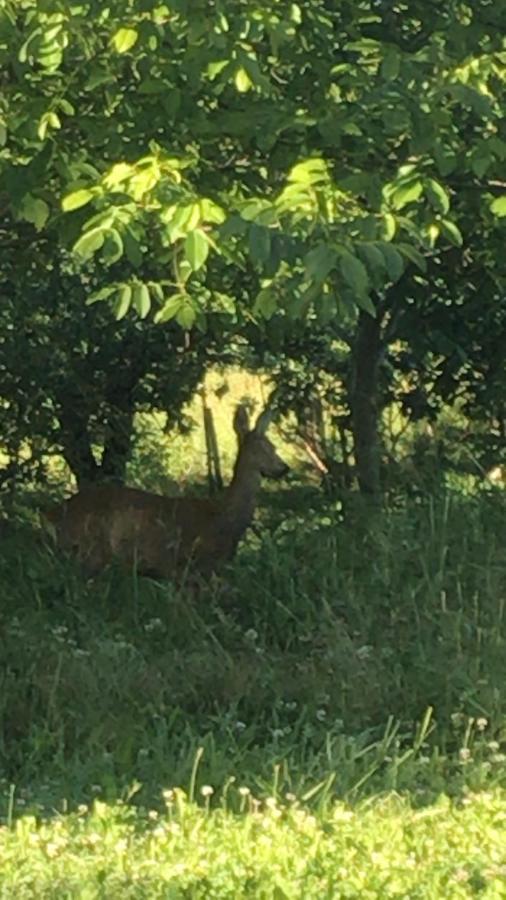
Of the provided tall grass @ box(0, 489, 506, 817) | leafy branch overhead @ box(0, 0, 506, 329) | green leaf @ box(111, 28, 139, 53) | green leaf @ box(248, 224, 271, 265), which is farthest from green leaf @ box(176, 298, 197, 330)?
tall grass @ box(0, 489, 506, 817)

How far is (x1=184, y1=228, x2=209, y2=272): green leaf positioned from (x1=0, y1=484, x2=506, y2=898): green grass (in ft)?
5.42

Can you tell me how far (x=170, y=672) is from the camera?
22.4 ft

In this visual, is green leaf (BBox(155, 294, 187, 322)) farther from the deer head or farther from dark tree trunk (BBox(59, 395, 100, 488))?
dark tree trunk (BBox(59, 395, 100, 488))

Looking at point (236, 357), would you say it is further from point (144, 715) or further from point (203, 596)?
point (144, 715)

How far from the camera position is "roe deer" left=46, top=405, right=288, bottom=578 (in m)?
8.61

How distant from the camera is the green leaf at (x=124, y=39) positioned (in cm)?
484

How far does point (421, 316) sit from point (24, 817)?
5583 millimetres

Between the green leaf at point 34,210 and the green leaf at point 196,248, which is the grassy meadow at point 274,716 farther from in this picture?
the green leaf at point 34,210

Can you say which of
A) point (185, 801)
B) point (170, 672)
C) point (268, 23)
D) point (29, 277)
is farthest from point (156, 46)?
point (29, 277)

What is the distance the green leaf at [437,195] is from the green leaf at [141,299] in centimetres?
91

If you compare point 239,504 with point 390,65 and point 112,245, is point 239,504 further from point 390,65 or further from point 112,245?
point 112,245

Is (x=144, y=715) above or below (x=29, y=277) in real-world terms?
below

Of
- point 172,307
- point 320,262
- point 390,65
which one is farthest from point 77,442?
point 320,262

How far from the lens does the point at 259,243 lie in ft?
14.8
